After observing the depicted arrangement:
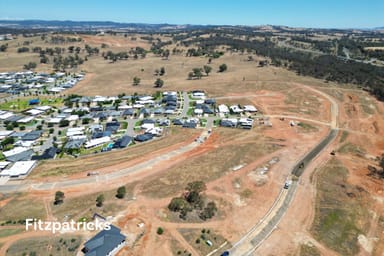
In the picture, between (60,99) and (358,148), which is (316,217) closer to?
(358,148)

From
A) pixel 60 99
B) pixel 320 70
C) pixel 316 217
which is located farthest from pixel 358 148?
pixel 60 99

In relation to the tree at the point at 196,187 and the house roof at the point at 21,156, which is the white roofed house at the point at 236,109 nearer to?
the tree at the point at 196,187

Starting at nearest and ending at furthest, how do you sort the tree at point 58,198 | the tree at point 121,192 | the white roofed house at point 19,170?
the tree at point 58,198 → the tree at point 121,192 → the white roofed house at point 19,170

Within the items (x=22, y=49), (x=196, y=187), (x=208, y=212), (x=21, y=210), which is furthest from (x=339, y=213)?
(x=22, y=49)

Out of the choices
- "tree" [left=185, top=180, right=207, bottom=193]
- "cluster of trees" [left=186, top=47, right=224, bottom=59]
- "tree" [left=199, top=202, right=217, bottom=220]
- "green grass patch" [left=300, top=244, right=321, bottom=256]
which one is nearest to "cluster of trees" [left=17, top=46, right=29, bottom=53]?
"cluster of trees" [left=186, top=47, right=224, bottom=59]

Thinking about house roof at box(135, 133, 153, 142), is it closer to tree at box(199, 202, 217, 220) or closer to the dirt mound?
the dirt mound

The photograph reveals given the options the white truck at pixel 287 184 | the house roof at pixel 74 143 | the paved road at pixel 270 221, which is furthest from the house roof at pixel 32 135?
the white truck at pixel 287 184
